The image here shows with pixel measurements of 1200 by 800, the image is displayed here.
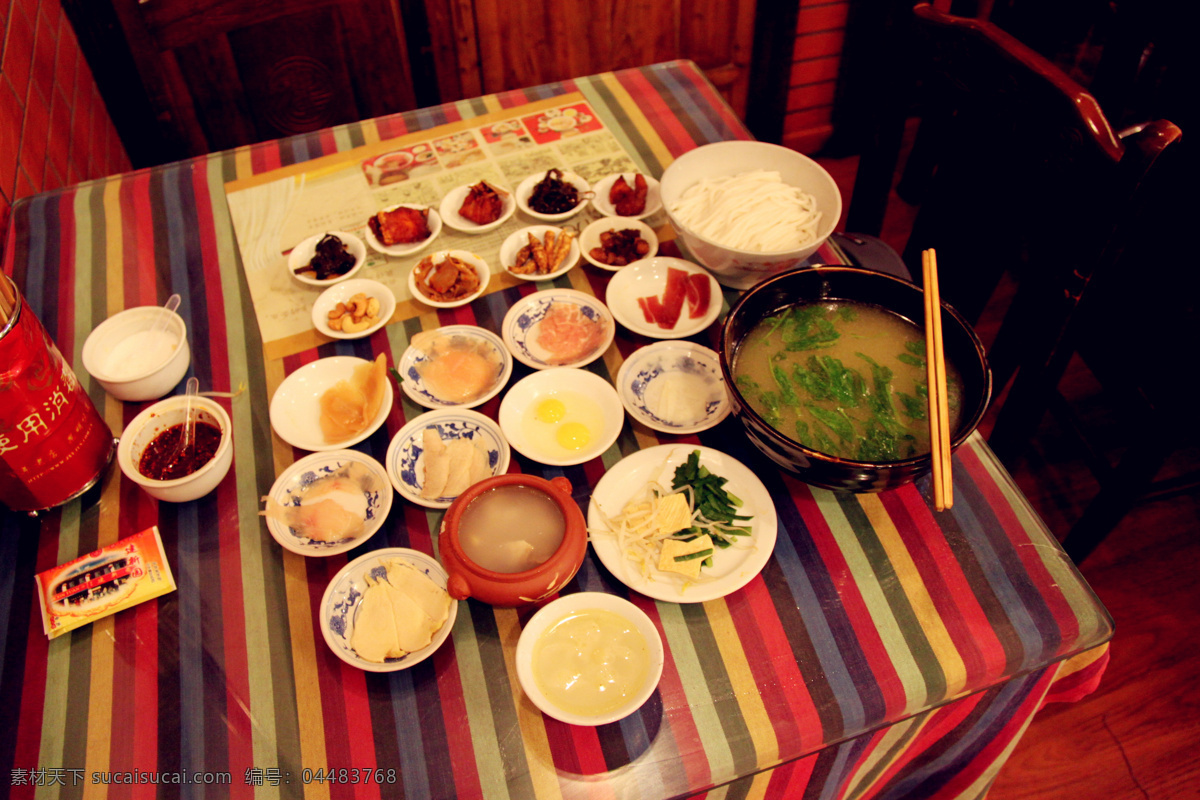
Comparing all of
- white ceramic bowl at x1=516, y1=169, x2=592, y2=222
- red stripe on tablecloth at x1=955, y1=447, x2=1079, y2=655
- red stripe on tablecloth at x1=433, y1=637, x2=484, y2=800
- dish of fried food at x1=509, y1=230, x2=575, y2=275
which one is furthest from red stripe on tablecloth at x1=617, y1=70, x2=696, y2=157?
red stripe on tablecloth at x1=433, y1=637, x2=484, y2=800

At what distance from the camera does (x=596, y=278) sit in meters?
1.84

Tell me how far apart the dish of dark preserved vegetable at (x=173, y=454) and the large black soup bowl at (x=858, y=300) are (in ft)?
3.46

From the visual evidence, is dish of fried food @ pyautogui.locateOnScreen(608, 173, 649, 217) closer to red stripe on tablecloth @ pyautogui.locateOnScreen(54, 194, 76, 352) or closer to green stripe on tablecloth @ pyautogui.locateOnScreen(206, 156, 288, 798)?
green stripe on tablecloth @ pyautogui.locateOnScreen(206, 156, 288, 798)

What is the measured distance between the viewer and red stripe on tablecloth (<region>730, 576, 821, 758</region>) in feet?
3.72

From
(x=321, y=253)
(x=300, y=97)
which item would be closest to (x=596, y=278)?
(x=321, y=253)

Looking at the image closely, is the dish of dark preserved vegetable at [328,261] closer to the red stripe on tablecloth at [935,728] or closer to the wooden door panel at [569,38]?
the red stripe on tablecloth at [935,728]

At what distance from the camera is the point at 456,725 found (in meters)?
1.14

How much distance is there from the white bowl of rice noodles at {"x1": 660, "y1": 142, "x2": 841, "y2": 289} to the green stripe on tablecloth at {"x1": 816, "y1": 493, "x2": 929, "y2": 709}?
0.60 m

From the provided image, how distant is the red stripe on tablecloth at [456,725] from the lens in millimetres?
1086

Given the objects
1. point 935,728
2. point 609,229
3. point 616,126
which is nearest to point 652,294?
point 609,229

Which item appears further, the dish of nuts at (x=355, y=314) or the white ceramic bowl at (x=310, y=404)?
the dish of nuts at (x=355, y=314)

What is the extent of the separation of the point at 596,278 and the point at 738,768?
47.0 inches

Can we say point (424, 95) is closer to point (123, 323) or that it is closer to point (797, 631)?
point (123, 323)

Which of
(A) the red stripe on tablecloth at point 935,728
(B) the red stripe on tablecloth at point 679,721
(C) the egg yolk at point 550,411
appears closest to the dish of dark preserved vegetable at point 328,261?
(C) the egg yolk at point 550,411
